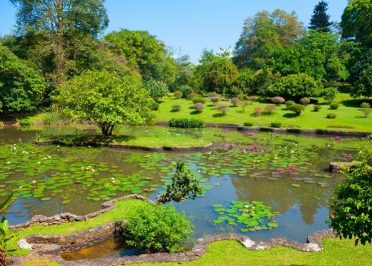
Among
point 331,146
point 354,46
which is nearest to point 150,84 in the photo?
point 331,146

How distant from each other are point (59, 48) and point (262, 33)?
46.6 meters

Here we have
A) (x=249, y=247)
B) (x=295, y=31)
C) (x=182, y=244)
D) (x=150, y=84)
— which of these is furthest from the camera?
(x=295, y=31)

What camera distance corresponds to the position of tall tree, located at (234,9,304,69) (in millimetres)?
79000

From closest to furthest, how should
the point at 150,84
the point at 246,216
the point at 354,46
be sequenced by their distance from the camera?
the point at 246,216 → the point at 150,84 → the point at 354,46

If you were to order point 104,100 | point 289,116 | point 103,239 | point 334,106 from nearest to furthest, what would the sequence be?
point 103,239, point 104,100, point 289,116, point 334,106

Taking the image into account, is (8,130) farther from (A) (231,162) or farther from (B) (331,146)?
(B) (331,146)

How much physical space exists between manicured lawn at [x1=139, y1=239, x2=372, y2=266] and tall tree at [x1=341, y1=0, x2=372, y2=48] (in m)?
57.8

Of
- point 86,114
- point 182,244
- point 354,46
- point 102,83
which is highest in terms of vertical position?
point 354,46

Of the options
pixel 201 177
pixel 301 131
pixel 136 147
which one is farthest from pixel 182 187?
pixel 301 131

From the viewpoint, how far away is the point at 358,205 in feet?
23.3

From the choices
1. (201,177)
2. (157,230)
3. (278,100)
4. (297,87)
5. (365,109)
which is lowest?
(201,177)

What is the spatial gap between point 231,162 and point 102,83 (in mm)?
11066

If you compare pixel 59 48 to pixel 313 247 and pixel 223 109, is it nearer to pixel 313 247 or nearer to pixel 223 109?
pixel 223 109

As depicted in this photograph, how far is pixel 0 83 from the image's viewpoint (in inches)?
1481
